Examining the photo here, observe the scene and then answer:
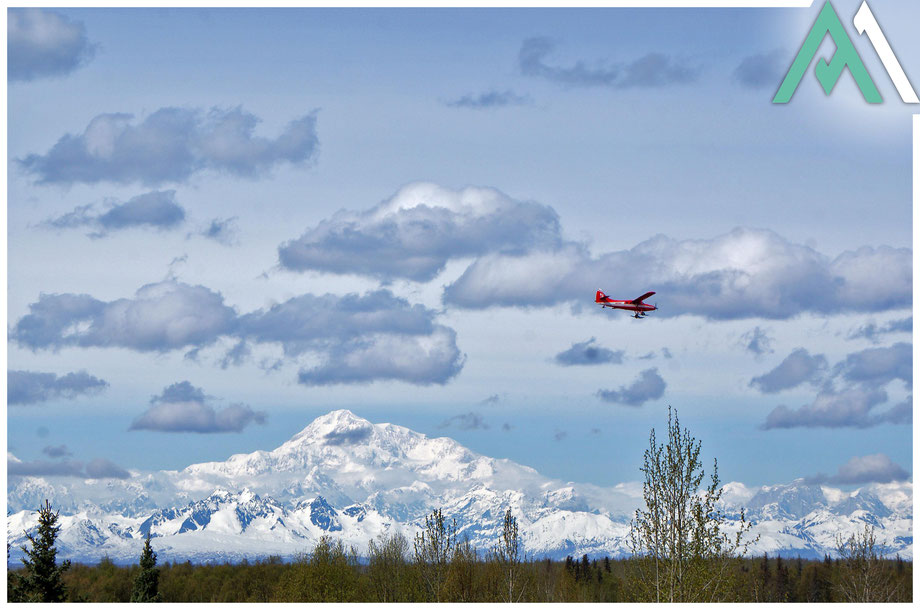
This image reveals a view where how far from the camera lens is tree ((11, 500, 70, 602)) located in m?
69.6

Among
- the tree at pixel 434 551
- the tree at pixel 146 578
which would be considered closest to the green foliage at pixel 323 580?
the tree at pixel 146 578

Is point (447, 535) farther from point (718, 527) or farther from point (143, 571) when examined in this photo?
point (718, 527)

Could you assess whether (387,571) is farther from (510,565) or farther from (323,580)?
(510,565)

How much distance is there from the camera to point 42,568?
70062 mm

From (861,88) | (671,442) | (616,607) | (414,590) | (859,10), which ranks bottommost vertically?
(414,590)

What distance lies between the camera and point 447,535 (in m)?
81.7

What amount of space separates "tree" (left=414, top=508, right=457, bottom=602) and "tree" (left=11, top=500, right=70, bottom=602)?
2448cm

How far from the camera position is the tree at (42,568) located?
228ft

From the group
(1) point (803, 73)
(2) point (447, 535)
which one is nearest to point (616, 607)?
(1) point (803, 73)

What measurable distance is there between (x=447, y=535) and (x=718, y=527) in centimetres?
3562

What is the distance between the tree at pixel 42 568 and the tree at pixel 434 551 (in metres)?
24.5

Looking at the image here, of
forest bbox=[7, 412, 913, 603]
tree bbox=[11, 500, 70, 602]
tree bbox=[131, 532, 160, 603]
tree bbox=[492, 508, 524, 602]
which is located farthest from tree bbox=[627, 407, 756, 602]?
tree bbox=[131, 532, 160, 603]

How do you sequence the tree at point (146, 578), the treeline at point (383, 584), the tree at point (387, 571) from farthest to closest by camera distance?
the tree at point (387, 571) → the tree at point (146, 578) → the treeline at point (383, 584)

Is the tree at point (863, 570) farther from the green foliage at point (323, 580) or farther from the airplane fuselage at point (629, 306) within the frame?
the green foliage at point (323, 580)
